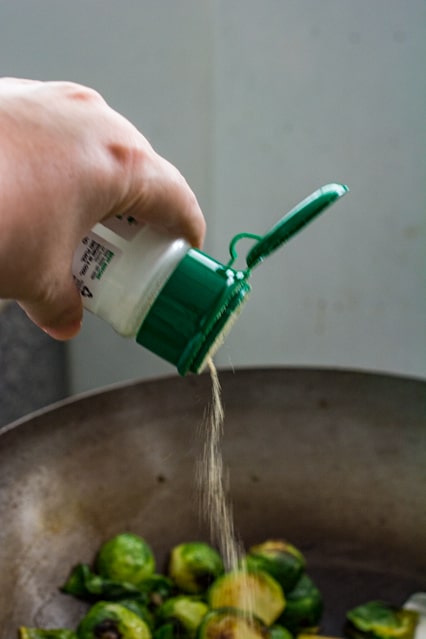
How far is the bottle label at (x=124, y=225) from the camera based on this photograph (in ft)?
1.79

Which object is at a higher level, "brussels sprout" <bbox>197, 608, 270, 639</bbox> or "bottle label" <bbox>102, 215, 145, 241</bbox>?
"bottle label" <bbox>102, 215, 145, 241</bbox>

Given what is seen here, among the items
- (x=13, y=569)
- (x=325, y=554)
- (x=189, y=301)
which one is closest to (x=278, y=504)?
(x=325, y=554)

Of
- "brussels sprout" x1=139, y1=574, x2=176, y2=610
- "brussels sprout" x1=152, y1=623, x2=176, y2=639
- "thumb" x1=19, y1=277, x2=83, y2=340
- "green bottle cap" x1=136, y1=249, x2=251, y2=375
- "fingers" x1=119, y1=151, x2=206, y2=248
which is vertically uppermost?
"fingers" x1=119, y1=151, x2=206, y2=248

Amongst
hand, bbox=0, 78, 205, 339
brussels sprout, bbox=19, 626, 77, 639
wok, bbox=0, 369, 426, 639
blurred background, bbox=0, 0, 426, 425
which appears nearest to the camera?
hand, bbox=0, 78, 205, 339

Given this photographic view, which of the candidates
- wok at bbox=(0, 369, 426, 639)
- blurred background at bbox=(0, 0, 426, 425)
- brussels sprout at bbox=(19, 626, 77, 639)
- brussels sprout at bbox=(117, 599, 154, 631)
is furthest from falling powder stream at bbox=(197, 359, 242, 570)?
blurred background at bbox=(0, 0, 426, 425)

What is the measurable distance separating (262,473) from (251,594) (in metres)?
0.18

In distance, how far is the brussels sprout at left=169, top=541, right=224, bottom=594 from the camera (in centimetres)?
98

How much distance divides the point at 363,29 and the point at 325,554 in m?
0.79

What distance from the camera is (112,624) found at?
2.88 feet

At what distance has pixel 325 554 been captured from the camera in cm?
106

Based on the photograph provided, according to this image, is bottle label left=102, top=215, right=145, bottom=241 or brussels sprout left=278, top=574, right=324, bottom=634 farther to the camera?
brussels sprout left=278, top=574, right=324, bottom=634

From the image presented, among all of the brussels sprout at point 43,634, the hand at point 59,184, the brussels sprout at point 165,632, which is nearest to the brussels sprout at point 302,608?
the brussels sprout at point 165,632

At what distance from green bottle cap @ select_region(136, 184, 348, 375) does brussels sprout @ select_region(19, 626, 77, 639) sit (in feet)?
1.63

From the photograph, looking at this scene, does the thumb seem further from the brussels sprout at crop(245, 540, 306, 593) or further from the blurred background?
the blurred background
